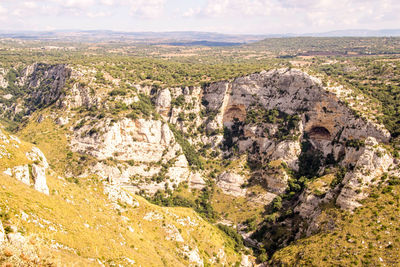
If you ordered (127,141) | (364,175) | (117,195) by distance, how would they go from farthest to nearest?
(127,141) → (364,175) → (117,195)

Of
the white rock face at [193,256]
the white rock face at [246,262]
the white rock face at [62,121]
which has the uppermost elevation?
the white rock face at [62,121]

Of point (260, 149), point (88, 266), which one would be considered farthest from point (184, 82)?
point (88, 266)

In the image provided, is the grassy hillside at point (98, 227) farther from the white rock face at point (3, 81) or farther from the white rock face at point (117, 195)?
the white rock face at point (3, 81)

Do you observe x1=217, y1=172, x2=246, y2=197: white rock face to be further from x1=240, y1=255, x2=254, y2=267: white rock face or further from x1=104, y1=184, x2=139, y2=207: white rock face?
x1=104, y1=184, x2=139, y2=207: white rock face

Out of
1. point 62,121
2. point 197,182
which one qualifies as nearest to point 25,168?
point 62,121

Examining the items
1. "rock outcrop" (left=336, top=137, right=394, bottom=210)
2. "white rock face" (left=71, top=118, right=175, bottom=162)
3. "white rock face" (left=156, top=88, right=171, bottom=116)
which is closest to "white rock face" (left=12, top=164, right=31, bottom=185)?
"white rock face" (left=71, top=118, right=175, bottom=162)

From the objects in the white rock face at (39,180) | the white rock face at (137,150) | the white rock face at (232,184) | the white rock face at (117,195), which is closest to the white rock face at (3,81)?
the white rock face at (137,150)

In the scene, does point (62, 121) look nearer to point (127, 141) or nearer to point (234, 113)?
point (127, 141)

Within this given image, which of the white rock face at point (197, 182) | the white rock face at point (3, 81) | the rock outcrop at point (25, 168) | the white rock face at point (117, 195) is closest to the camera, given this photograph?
the rock outcrop at point (25, 168)

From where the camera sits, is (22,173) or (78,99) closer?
(22,173)

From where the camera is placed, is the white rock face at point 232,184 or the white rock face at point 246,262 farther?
the white rock face at point 232,184
